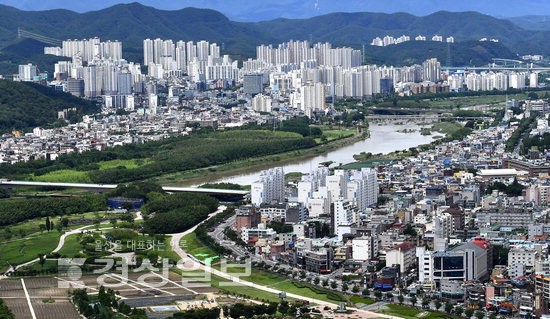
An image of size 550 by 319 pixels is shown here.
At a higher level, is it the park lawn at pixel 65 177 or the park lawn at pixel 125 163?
the park lawn at pixel 125 163

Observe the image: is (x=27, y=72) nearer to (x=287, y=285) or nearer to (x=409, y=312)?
(x=287, y=285)

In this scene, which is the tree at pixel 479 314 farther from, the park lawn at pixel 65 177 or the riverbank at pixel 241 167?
the park lawn at pixel 65 177

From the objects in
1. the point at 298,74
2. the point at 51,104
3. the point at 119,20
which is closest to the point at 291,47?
the point at 298,74

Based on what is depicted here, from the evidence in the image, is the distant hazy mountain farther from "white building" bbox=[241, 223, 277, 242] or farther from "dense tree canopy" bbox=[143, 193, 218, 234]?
"white building" bbox=[241, 223, 277, 242]

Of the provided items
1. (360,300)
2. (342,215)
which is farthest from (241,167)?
(360,300)

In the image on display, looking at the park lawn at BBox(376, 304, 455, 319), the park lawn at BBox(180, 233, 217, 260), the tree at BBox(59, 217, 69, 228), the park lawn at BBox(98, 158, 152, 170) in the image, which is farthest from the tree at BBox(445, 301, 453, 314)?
the park lawn at BBox(98, 158, 152, 170)

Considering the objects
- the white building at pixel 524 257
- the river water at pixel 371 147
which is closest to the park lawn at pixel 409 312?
the white building at pixel 524 257
